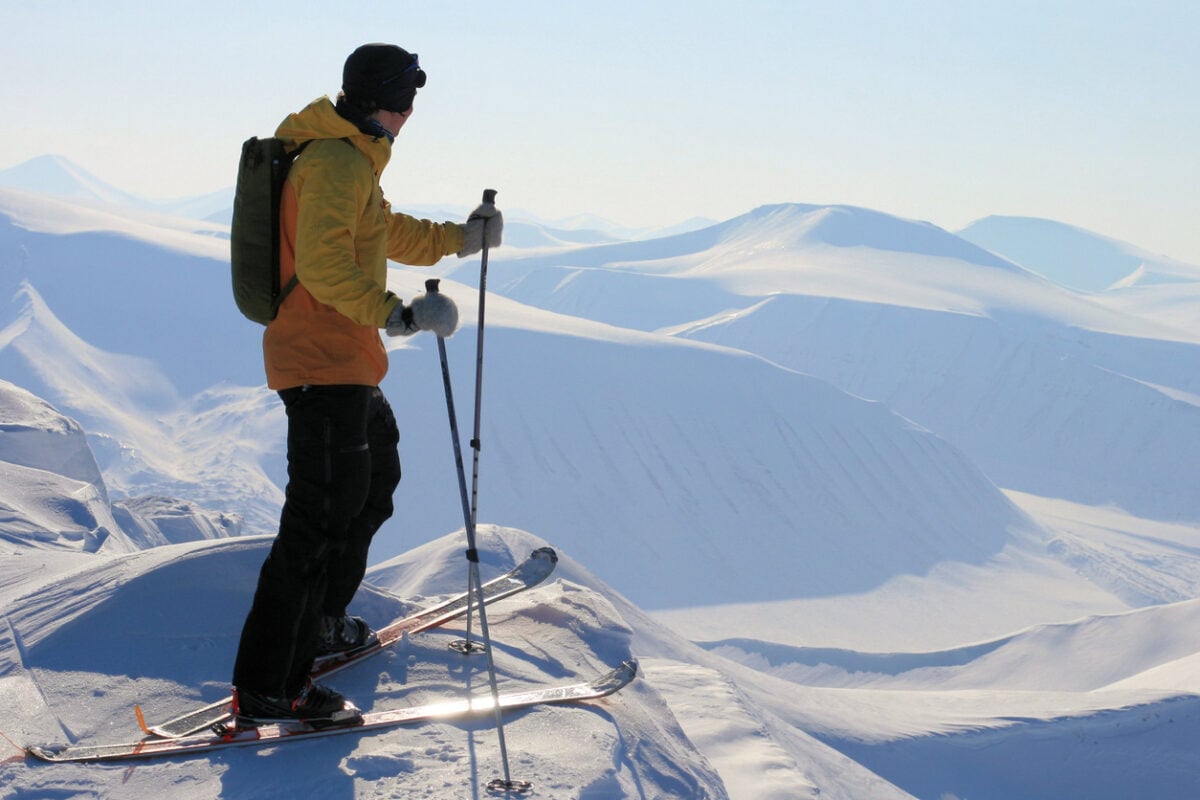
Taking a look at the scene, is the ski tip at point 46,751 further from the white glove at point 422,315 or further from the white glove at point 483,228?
the white glove at point 483,228

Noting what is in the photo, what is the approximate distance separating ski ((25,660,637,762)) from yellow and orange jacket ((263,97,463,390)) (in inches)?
42.1

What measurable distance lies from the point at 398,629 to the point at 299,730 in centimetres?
102

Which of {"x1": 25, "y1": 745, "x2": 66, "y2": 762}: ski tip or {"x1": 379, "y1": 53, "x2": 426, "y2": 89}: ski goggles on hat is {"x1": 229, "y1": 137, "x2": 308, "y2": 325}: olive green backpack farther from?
{"x1": 25, "y1": 745, "x2": 66, "y2": 762}: ski tip

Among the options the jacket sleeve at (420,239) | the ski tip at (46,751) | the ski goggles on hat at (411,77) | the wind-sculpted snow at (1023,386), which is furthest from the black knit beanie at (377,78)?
the wind-sculpted snow at (1023,386)

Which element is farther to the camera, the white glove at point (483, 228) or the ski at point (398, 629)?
the white glove at point (483, 228)

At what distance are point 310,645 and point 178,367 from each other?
38.7 metres

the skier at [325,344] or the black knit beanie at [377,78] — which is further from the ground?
the black knit beanie at [377,78]

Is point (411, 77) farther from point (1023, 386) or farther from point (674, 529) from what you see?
point (1023, 386)

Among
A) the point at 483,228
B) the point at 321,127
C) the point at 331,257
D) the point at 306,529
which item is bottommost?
the point at 306,529

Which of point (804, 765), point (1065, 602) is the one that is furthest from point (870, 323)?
point (804, 765)

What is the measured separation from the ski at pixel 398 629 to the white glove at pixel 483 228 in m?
1.40

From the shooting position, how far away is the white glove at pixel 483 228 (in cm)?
408

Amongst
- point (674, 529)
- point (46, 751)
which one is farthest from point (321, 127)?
point (674, 529)

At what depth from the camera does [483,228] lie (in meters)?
4.10
